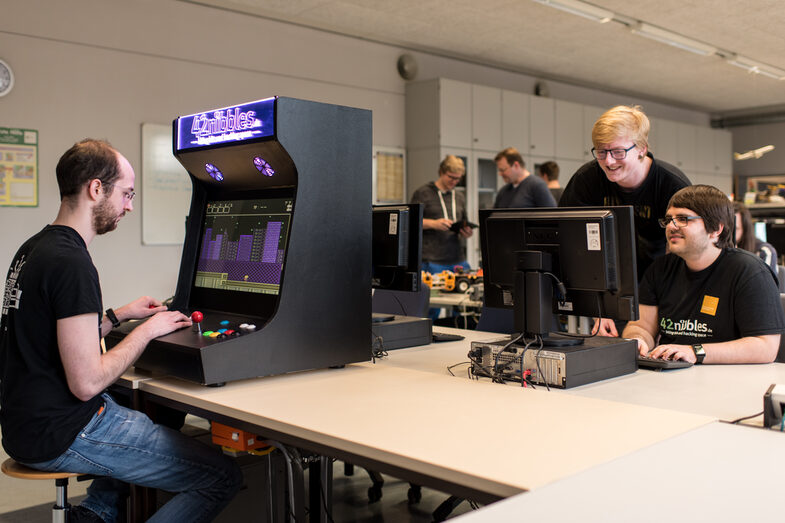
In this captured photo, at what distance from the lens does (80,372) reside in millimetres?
1545

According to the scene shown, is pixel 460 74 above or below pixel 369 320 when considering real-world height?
above

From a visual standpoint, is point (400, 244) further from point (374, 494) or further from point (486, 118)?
point (486, 118)

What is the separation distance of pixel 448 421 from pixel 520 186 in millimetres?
4058

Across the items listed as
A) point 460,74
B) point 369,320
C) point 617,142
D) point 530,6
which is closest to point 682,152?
point 460,74

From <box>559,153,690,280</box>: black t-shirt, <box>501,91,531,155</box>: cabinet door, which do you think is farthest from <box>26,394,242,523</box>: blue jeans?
<box>501,91,531,155</box>: cabinet door

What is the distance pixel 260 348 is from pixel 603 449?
0.89 m

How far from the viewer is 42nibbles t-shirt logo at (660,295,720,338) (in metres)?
2.16

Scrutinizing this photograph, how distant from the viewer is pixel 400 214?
241 centimetres

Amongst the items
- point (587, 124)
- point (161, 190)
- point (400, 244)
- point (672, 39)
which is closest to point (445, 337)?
point (400, 244)

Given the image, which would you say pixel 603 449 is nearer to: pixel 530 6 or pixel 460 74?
pixel 530 6

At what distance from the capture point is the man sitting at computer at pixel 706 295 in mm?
2053

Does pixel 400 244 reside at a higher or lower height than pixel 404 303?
higher

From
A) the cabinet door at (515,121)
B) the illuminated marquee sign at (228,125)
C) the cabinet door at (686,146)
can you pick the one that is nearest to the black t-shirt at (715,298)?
the illuminated marquee sign at (228,125)

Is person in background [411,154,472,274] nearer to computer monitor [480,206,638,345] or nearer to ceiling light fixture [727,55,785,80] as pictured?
computer monitor [480,206,638,345]
